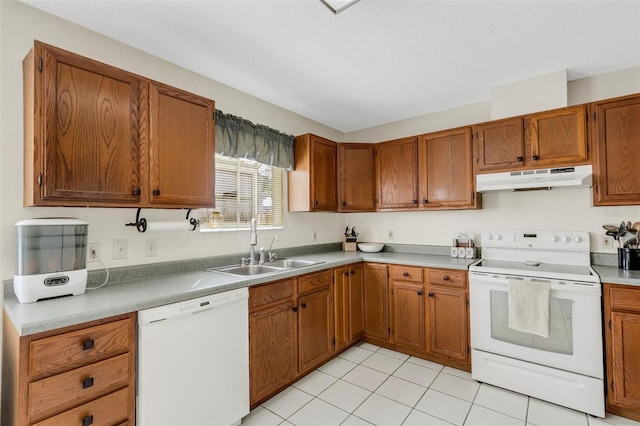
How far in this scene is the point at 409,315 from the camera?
2.91 m

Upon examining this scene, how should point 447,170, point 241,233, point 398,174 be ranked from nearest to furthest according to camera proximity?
point 241,233
point 447,170
point 398,174

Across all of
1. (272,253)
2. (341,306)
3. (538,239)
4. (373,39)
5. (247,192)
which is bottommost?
(341,306)

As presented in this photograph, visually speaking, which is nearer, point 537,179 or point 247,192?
point 537,179

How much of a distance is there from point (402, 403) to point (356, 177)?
7.46 ft

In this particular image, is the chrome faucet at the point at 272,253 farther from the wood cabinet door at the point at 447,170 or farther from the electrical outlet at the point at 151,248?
the wood cabinet door at the point at 447,170

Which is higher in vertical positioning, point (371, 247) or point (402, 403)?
point (371, 247)

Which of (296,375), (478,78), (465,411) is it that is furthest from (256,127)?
(465,411)

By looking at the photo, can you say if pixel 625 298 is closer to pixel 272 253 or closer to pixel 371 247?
pixel 371 247

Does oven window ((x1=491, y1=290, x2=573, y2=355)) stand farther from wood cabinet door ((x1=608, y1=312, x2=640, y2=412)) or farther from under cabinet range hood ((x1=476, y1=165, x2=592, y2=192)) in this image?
under cabinet range hood ((x1=476, y1=165, x2=592, y2=192))

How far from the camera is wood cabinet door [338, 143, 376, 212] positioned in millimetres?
3486

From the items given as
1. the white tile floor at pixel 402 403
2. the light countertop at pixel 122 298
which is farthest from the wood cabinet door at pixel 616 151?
the light countertop at pixel 122 298

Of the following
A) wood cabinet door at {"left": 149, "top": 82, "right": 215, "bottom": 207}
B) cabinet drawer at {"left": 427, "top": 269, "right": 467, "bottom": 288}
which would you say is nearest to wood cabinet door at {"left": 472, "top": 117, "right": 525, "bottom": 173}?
cabinet drawer at {"left": 427, "top": 269, "right": 467, "bottom": 288}

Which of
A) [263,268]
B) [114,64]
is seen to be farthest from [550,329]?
[114,64]

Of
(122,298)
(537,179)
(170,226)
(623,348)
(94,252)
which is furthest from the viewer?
(537,179)
